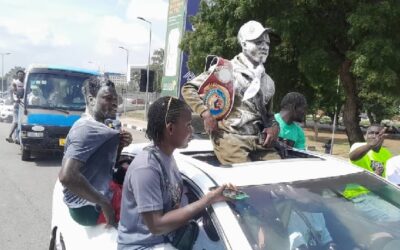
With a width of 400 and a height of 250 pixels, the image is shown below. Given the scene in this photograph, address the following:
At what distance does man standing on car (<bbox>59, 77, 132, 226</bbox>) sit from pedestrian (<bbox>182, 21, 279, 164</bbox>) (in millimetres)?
620

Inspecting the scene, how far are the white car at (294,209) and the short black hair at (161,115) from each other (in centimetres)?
32

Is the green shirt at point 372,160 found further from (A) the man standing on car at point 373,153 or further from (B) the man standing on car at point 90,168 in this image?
(B) the man standing on car at point 90,168

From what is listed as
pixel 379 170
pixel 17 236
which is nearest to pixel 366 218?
pixel 379 170

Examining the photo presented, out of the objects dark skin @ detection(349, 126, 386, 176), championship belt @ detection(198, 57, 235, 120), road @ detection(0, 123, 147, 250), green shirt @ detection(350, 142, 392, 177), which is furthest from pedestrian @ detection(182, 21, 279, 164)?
road @ detection(0, 123, 147, 250)

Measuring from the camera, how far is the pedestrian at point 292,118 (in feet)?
14.4

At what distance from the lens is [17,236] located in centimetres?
522

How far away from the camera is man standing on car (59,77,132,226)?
2.85 meters

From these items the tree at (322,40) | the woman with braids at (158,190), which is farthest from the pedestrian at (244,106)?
the tree at (322,40)

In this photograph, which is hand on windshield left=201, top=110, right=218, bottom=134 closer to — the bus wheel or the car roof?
the car roof

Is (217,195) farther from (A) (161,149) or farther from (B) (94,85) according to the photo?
(B) (94,85)

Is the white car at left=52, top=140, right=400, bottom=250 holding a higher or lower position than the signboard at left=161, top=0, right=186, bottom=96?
lower

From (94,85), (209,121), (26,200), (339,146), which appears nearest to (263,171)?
(209,121)

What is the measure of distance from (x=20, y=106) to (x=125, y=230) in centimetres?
940

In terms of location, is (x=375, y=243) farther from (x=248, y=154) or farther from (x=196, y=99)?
(x=196, y=99)
